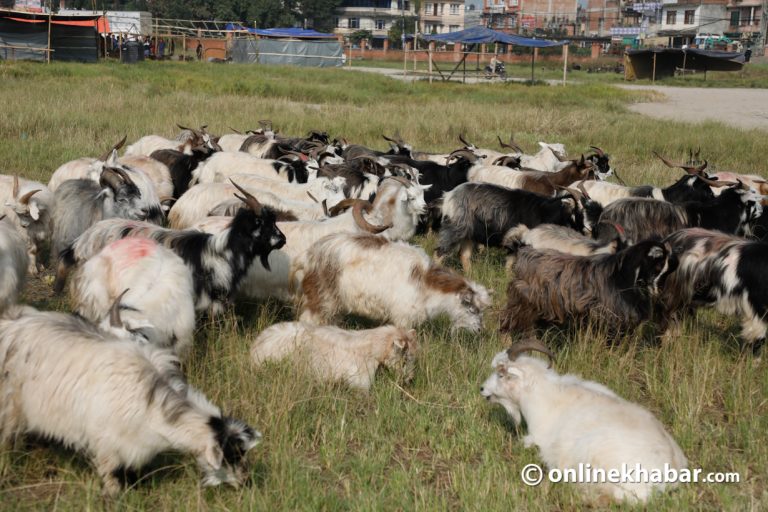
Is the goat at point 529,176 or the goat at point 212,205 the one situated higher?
the goat at point 529,176

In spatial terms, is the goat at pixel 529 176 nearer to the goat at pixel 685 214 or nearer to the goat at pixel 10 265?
the goat at pixel 685 214

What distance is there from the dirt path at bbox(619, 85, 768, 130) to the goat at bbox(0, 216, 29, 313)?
18.6m

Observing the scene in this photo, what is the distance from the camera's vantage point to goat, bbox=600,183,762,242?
7840mm

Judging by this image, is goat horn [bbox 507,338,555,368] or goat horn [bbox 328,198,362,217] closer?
goat horn [bbox 507,338,555,368]

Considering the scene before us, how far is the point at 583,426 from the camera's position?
→ 400cm

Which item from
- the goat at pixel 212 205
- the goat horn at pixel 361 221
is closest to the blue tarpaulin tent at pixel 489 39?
the goat at pixel 212 205

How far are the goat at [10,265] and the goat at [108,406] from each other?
122cm

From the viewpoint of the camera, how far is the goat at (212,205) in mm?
7766

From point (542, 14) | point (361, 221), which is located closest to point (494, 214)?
point (361, 221)

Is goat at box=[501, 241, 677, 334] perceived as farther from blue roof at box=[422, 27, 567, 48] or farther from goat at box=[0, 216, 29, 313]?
blue roof at box=[422, 27, 567, 48]

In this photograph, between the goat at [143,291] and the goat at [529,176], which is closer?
the goat at [143,291]

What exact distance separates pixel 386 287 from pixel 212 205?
9.15 feet

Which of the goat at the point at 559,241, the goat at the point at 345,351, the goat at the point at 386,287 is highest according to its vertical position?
the goat at the point at 559,241

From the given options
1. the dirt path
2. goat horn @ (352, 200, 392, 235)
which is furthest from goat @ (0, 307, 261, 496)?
the dirt path
